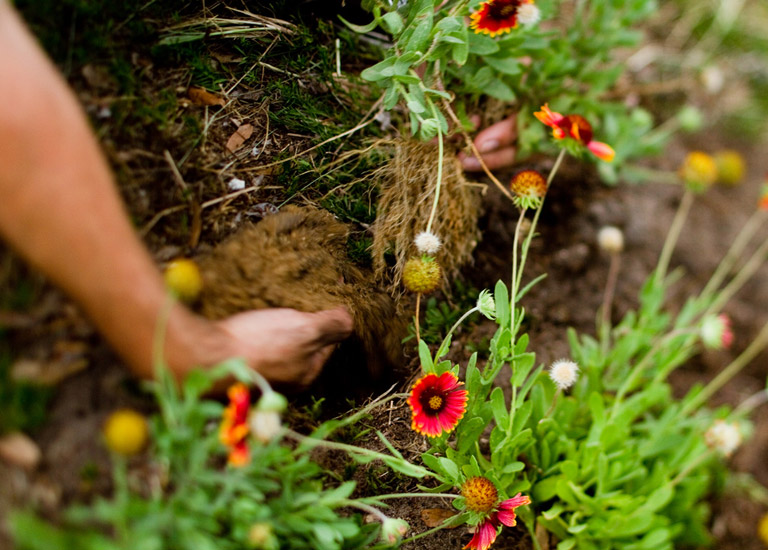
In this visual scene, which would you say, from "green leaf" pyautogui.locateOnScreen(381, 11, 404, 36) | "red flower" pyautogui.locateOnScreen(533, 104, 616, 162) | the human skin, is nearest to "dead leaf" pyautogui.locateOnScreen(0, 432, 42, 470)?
the human skin

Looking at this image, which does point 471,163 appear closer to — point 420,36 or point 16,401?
point 420,36

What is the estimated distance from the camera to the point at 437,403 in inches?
46.4

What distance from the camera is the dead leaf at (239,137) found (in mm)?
1139

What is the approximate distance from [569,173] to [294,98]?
3.99ft

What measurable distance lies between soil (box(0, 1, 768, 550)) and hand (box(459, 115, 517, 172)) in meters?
0.10

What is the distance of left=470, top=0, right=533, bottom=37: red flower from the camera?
4.11 feet

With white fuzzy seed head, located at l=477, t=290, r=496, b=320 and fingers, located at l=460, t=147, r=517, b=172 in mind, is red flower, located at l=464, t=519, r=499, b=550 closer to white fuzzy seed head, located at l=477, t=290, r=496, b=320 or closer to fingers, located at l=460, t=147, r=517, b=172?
white fuzzy seed head, located at l=477, t=290, r=496, b=320

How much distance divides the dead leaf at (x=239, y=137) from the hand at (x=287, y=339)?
360mm

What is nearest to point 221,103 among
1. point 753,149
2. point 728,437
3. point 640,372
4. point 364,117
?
point 364,117

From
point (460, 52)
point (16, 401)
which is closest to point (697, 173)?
point (460, 52)

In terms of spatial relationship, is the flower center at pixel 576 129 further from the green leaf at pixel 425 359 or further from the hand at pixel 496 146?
the green leaf at pixel 425 359

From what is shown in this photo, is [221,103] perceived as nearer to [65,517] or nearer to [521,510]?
[65,517]

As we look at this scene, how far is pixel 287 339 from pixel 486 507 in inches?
22.0

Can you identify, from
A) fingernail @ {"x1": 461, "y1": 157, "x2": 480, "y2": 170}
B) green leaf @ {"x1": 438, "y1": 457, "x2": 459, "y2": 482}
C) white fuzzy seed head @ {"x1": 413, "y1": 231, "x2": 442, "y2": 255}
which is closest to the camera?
green leaf @ {"x1": 438, "y1": 457, "x2": 459, "y2": 482}
